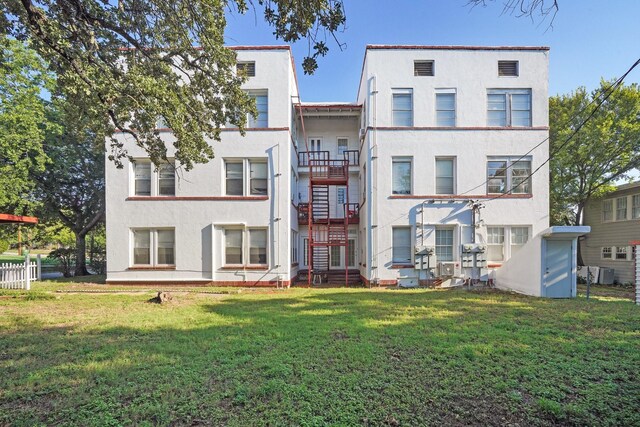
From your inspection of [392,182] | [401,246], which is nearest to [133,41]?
[392,182]

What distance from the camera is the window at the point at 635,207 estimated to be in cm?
1520

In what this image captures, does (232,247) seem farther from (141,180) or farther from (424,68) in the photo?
(424,68)

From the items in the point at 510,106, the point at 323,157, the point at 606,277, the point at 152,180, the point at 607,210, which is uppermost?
the point at 510,106

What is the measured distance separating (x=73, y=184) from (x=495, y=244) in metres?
22.5

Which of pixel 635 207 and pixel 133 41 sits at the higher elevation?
pixel 133 41

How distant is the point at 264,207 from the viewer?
13.6 metres

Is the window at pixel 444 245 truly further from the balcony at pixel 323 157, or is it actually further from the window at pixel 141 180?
the window at pixel 141 180

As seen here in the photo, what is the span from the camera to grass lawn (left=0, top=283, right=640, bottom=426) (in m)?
3.28

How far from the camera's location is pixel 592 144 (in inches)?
634

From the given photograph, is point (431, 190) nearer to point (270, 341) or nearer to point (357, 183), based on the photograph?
point (357, 183)

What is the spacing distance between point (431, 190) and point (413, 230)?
1973 mm

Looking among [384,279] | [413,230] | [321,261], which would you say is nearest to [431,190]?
[413,230]

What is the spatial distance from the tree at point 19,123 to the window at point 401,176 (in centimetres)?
1679

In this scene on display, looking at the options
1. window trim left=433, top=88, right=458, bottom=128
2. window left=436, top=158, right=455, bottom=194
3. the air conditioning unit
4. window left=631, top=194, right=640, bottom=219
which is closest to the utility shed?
the air conditioning unit
